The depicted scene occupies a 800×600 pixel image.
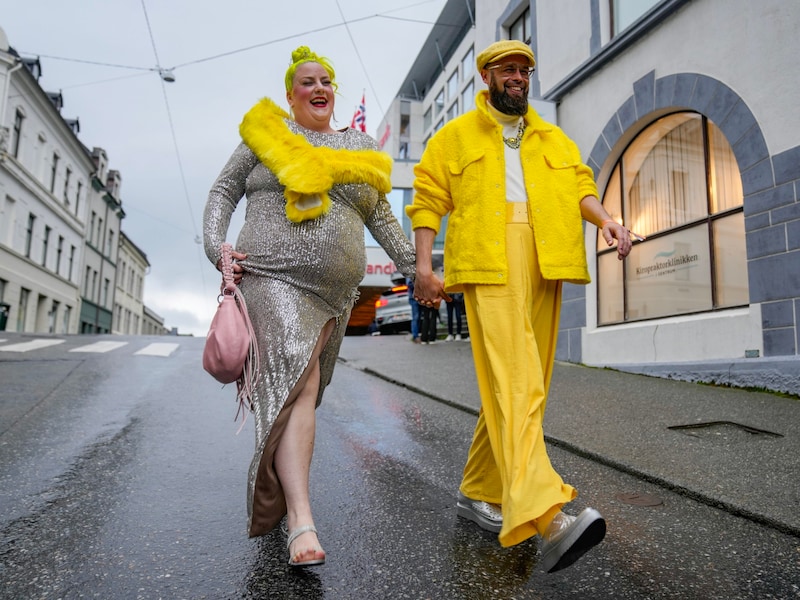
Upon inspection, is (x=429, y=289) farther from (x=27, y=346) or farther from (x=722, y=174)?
(x=27, y=346)

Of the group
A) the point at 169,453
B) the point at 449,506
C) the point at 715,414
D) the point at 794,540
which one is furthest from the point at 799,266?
the point at 169,453

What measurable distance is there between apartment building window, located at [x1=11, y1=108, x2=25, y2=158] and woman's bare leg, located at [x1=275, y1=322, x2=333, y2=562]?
31084mm

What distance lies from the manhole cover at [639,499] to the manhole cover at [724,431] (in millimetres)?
1508

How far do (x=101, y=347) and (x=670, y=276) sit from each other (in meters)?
9.77

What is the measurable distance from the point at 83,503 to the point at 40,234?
32737 mm

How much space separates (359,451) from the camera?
445 centimetres

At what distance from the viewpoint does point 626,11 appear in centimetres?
1025

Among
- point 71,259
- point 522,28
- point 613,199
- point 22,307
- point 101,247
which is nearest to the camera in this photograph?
point 613,199

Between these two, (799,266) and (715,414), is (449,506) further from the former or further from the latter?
(799,266)

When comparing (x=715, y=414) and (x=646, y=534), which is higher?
(x=715, y=414)

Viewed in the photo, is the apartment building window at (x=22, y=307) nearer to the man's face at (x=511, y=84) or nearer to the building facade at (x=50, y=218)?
the building facade at (x=50, y=218)

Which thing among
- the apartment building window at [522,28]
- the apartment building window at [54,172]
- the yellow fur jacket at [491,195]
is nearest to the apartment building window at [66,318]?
the apartment building window at [54,172]

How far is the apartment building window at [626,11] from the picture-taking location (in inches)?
387

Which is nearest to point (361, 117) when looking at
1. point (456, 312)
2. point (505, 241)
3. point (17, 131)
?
point (17, 131)
